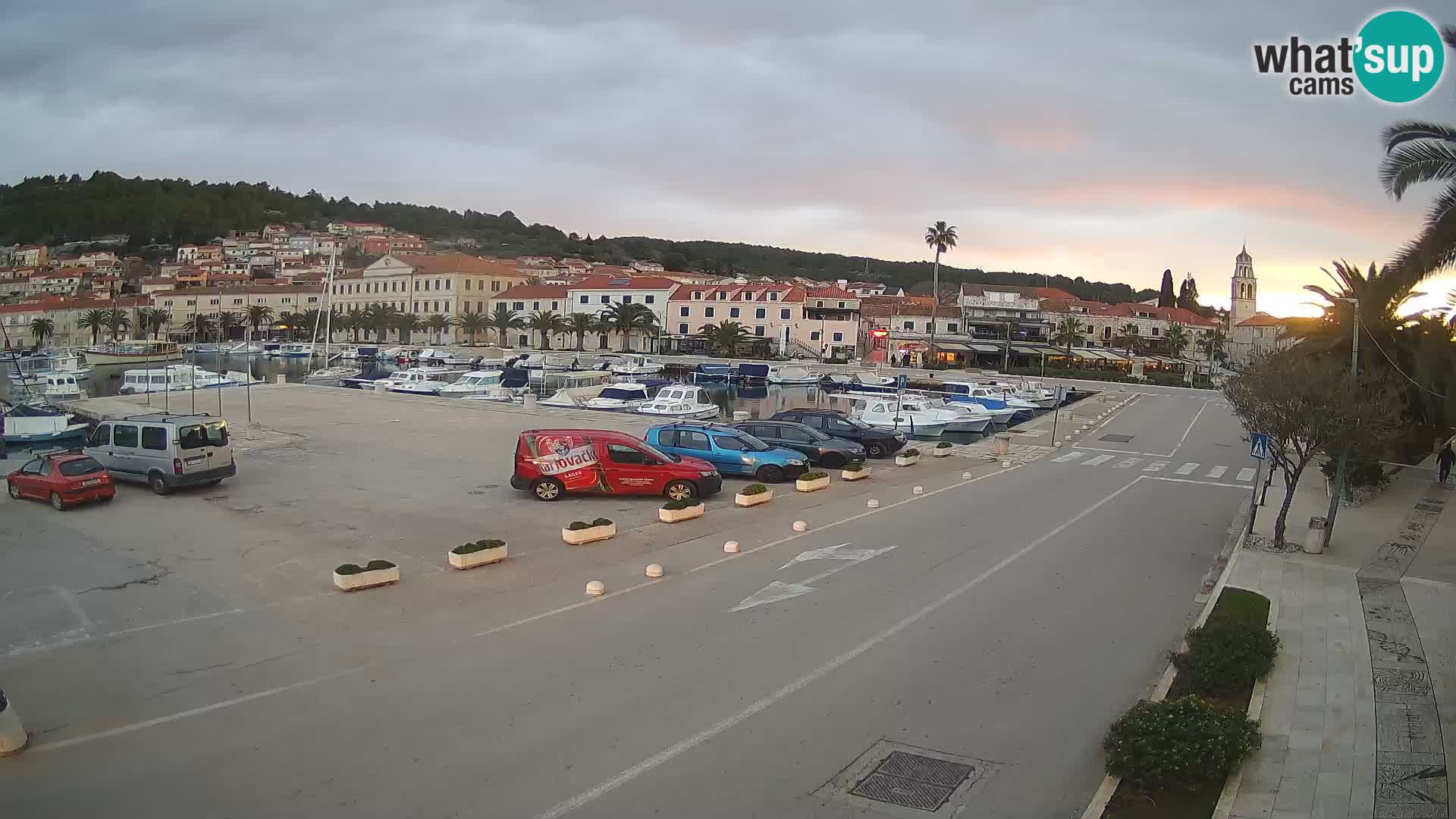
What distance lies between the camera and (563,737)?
9.26 metres

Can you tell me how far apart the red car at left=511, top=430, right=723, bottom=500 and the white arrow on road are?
542cm

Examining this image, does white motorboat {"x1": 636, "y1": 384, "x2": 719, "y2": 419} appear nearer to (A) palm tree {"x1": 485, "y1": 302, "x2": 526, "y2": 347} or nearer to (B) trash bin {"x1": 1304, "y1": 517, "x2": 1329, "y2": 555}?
(B) trash bin {"x1": 1304, "y1": 517, "x2": 1329, "y2": 555}

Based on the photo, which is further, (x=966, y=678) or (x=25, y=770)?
(x=966, y=678)

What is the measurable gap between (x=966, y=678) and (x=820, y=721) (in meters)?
2.36

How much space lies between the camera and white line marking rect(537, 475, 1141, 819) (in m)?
8.03

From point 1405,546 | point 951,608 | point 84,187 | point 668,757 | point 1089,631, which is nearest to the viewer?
point 668,757

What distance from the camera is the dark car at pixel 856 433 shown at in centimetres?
3347

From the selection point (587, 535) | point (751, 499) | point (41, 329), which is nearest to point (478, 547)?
point (587, 535)

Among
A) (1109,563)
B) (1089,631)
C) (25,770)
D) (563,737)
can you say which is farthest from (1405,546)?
(25,770)

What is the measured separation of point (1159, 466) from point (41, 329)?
4539 inches

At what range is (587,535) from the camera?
1838 centimetres

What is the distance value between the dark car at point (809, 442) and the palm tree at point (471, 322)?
90560 millimetres

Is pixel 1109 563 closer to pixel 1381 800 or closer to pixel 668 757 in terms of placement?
pixel 1381 800

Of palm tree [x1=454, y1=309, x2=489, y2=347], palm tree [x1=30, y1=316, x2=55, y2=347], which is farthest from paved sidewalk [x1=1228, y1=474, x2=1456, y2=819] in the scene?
palm tree [x1=30, y1=316, x2=55, y2=347]
